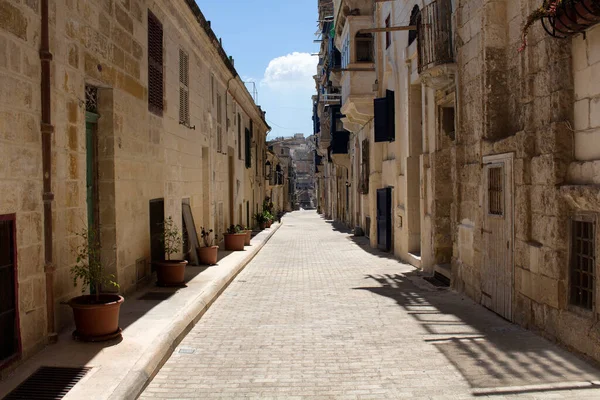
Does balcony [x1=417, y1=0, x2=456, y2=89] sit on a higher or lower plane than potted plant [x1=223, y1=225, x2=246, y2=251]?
higher

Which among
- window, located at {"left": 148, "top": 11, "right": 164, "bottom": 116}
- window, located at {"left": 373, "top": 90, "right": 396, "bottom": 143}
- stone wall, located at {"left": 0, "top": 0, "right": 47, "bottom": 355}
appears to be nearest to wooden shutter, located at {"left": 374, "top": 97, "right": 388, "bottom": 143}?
window, located at {"left": 373, "top": 90, "right": 396, "bottom": 143}

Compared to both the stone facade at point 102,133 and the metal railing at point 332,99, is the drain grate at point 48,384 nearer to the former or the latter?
the stone facade at point 102,133

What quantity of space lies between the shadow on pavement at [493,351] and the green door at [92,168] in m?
4.53

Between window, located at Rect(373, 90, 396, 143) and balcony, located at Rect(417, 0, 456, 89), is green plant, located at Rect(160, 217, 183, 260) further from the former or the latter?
window, located at Rect(373, 90, 396, 143)

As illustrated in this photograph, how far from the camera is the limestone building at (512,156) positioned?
19.2 ft

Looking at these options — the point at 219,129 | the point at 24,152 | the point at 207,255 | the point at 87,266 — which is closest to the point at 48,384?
the point at 87,266

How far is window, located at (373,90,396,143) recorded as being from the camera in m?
16.1

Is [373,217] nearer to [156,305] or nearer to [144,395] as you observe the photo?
[156,305]

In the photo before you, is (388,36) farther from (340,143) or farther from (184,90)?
(340,143)

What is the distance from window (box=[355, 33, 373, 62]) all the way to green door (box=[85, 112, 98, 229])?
13171mm

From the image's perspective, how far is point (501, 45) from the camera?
808cm

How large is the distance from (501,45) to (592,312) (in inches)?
162

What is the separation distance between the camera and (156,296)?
8.48 metres

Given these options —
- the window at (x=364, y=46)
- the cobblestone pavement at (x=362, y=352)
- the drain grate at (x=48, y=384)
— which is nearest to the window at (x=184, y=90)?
the cobblestone pavement at (x=362, y=352)
